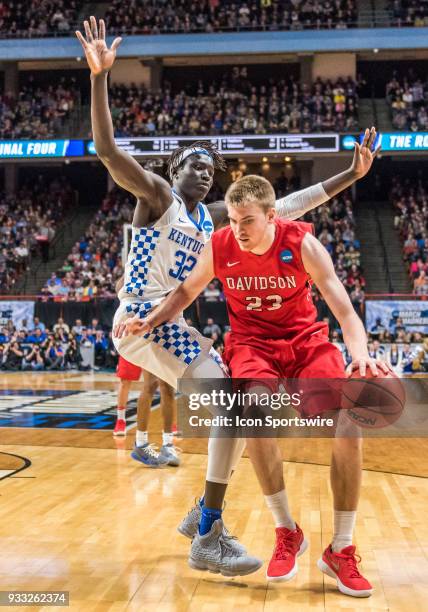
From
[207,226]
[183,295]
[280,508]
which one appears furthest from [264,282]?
[280,508]

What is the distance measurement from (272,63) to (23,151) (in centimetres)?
1025

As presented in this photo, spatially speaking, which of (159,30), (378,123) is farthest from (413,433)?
(159,30)

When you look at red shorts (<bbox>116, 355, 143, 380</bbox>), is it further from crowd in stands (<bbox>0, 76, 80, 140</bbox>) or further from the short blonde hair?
crowd in stands (<bbox>0, 76, 80, 140</bbox>)

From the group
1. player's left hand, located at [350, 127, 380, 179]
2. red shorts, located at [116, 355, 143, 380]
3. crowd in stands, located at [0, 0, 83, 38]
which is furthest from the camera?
crowd in stands, located at [0, 0, 83, 38]

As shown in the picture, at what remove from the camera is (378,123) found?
26734 mm

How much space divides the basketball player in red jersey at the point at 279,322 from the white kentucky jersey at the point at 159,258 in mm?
366

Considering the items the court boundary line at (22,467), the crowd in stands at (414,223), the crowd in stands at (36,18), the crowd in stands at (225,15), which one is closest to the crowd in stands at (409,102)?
the crowd in stands at (414,223)

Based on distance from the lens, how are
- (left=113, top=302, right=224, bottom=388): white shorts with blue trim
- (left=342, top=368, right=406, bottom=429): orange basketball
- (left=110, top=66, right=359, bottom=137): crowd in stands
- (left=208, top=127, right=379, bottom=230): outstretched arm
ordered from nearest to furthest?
(left=342, top=368, right=406, bottom=429): orange basketball
(left=113, top=302, right=224, bottom=388): white shorts with blue trim
(left=208, top=127, right=379, bottom=230): outstretched arm
(left=110, top=66, right=359, bottom=137): crowd in stands

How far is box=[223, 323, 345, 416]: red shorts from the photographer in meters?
3.78

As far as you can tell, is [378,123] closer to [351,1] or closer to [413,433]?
[351,1]

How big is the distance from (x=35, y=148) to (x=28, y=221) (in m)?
2.50

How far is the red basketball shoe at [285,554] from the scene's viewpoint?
12.4ft

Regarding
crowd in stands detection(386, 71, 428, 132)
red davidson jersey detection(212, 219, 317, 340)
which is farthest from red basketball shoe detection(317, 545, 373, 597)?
crowd in stands detection(386, 71, 428, 132)

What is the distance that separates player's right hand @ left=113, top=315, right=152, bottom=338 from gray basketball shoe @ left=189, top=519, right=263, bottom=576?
1055mm
